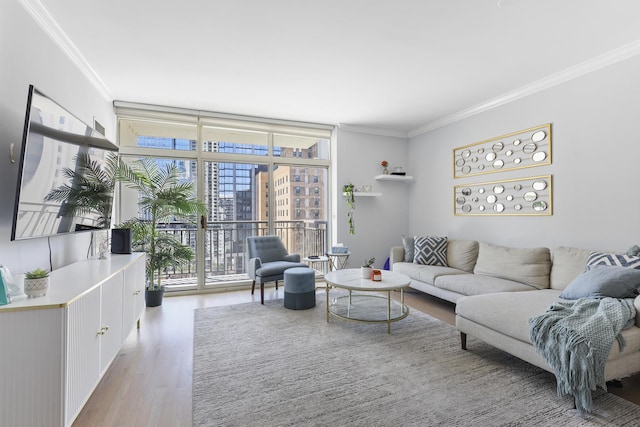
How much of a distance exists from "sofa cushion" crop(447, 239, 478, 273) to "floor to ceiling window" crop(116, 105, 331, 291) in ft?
6.94

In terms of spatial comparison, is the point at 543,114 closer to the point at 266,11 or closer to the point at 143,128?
the point at 266,11

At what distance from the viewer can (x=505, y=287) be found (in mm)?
3115

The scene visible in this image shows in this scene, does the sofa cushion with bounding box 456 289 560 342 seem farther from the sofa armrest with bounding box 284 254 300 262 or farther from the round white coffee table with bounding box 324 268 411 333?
the sofa armrest with bounding box 284 254 300 262

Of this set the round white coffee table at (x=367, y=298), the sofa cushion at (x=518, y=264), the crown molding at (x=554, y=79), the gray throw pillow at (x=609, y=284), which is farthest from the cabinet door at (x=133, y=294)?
the crown molding at (x=554, y=79)

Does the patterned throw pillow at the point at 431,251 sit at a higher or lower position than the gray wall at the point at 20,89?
lower

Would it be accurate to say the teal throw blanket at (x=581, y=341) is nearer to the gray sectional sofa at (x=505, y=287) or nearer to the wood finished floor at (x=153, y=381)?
the gray sectional sofa at (x=505, y=287)

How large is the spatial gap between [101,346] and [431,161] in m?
4.86

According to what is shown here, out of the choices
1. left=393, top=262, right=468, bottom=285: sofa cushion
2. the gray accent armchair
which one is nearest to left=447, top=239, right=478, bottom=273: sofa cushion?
left=393, top=262, right=468, bottom=285: sofa cushion

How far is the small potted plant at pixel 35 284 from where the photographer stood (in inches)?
60.6

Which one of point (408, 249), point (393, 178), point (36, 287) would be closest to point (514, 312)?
point (408, 249)

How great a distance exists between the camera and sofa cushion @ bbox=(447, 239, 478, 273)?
4.06 meters

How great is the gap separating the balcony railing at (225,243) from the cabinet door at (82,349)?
110 inches

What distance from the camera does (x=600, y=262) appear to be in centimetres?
265

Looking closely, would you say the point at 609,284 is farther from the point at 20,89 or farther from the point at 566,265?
the point at 20,89
